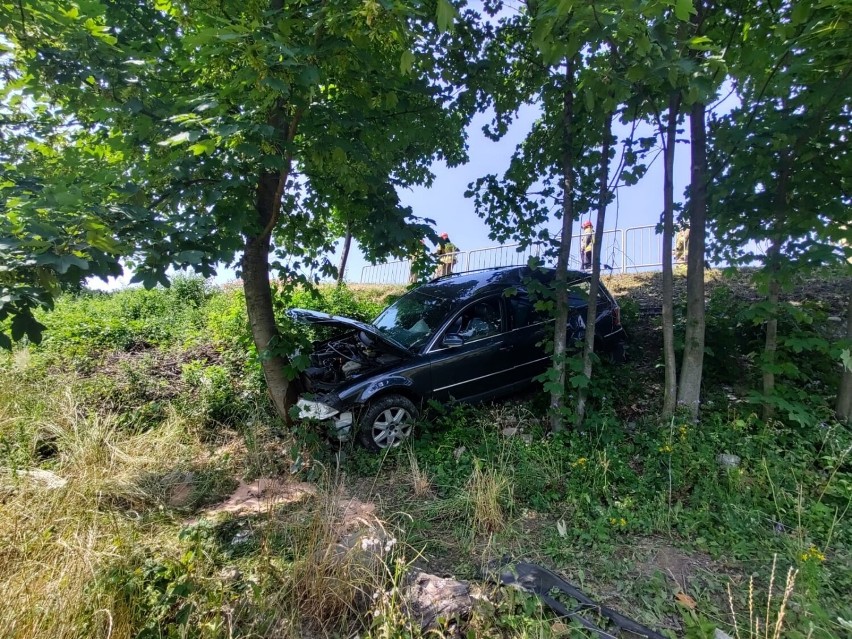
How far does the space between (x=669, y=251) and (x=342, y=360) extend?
3904 millimetres

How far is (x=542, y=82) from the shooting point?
16.3ft

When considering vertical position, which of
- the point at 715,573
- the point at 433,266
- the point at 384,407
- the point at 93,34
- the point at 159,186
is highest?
the point at 93,34

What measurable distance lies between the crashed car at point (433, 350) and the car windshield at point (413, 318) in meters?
0.02

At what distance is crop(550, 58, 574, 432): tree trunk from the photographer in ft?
14.9

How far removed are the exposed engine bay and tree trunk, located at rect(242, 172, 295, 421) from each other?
1.04 ft

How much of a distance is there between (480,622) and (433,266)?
3897 mm

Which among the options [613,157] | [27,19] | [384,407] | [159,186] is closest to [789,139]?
[613,157]

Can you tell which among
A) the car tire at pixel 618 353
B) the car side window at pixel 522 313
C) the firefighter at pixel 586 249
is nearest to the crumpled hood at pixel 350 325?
the car side window at pixel 522 313

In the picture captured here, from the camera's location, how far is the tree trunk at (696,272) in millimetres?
4355

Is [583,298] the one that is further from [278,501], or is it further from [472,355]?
[278,501]

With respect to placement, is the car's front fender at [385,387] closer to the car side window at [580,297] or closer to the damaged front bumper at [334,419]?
the damaged front bumper at [334,419]

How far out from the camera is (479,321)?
539 cm

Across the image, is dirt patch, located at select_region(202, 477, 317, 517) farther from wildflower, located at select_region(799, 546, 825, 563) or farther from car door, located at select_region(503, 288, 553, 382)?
wildflower, located at select_region(799, 546, 825, 563)

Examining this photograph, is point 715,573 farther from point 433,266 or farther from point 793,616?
point 433,266
